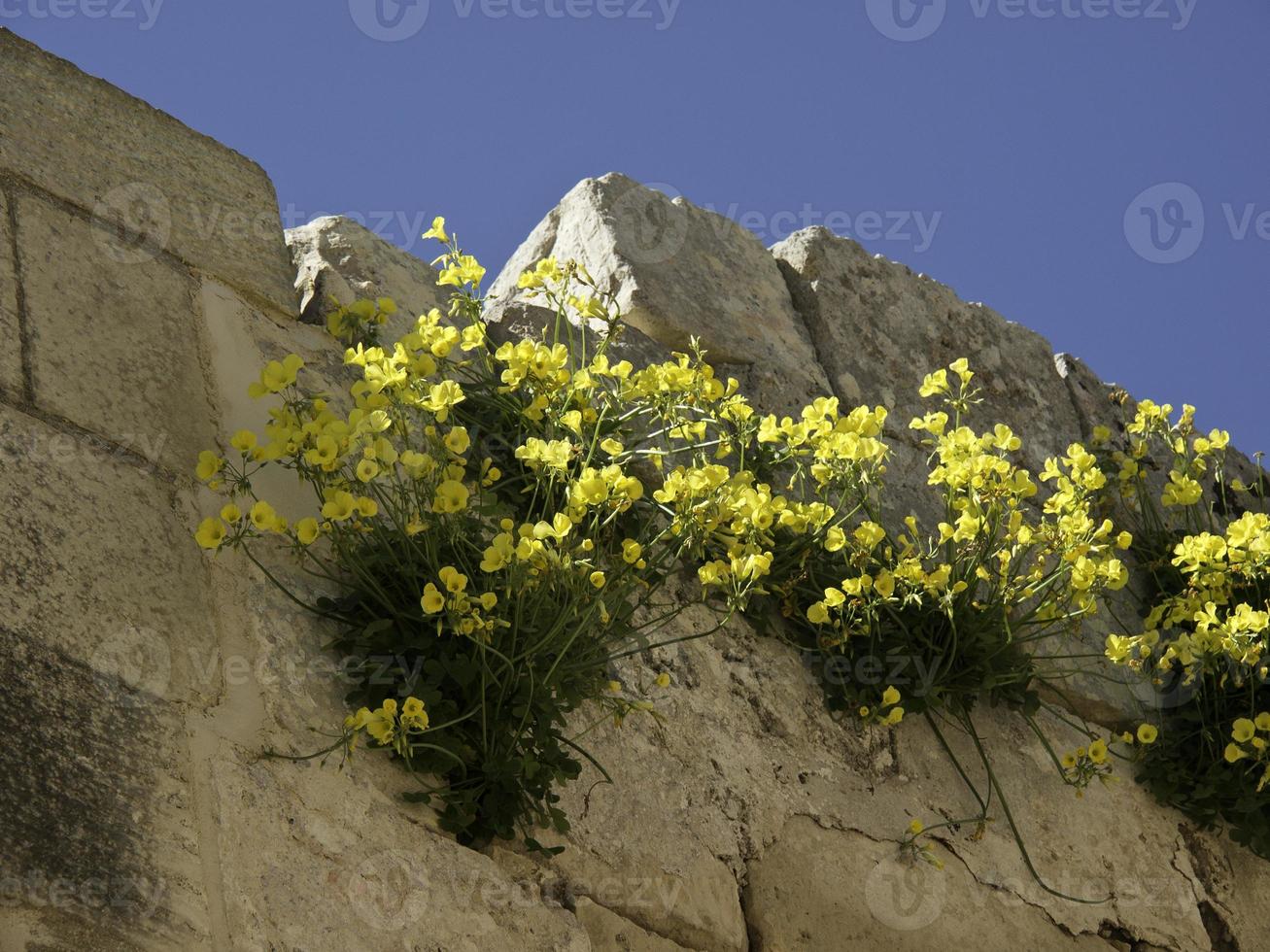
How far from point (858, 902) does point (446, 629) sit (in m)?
0.91

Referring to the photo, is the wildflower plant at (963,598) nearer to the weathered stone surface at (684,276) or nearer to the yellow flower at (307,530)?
the weathered stone surface at (684,276)

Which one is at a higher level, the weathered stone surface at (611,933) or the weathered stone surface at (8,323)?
the weathered stone surface at (8,323)

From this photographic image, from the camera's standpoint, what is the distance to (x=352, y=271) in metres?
3.07

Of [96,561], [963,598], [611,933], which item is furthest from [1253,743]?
[96,561]

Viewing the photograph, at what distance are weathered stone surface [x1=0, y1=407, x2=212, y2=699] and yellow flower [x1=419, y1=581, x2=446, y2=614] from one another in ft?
1.06

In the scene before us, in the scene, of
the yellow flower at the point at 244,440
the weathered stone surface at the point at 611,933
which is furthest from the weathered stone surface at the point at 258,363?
the weathered stone surface at the point at 611,933

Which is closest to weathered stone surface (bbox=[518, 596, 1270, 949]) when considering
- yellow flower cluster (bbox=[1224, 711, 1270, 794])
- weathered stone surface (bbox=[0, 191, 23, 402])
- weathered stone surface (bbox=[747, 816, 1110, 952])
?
weathered stone surface (bbox=[747, 816, 1110, 952])

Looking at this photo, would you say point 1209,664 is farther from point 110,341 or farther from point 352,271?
point 110,341

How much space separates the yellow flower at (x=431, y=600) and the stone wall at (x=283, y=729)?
0.74ft

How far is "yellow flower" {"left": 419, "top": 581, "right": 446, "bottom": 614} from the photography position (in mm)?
2172

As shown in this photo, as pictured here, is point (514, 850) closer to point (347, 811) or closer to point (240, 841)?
point (347, 811)

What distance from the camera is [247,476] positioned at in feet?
7.91

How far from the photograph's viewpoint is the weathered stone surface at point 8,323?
7.28 ft

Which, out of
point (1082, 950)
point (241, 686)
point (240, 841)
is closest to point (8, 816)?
point (240, 841)
